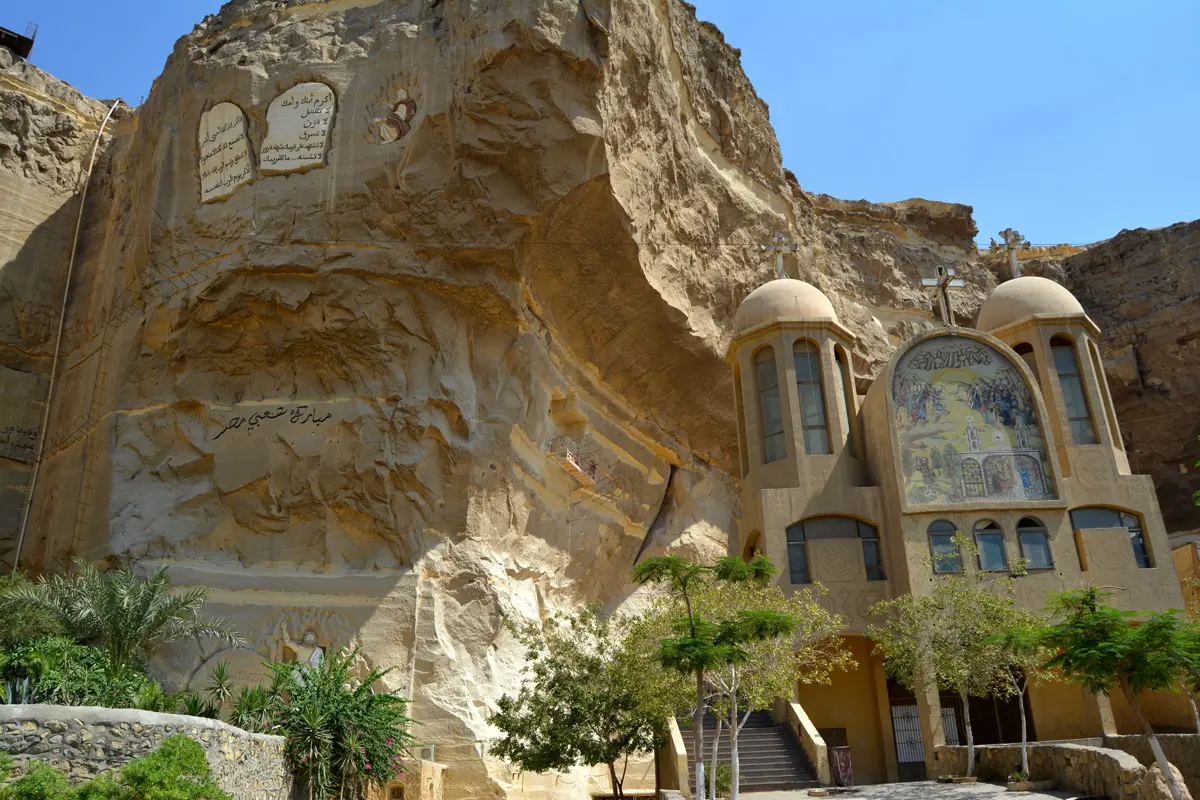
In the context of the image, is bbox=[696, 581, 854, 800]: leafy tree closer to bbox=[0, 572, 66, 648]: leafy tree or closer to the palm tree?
the palm tree

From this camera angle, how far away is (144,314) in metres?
25.0

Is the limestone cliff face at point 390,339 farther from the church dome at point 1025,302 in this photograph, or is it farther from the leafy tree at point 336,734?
the church dome at point 1025,302

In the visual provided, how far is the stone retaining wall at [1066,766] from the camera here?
1359 cm

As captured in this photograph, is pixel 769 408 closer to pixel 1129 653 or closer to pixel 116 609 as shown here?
pixel 1129 653

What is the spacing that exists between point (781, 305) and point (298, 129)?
13.3 m

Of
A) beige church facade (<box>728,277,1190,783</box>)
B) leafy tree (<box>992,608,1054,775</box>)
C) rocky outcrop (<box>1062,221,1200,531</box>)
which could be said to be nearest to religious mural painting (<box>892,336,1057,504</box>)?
beige church facade (<box>728,277,1190,783</box>)

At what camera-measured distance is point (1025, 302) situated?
27438 mm

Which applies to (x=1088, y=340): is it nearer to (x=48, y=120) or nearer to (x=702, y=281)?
(x=702, y=281)

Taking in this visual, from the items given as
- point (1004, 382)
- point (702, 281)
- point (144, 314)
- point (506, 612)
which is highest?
point (702, 281)

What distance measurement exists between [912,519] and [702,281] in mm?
10328

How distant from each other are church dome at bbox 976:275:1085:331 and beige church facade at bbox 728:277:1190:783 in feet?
0.25

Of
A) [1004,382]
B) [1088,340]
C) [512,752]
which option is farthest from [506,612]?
[1088,340]

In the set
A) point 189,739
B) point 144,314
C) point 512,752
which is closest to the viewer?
point 189,739

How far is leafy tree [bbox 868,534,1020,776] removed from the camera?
18.6 m
